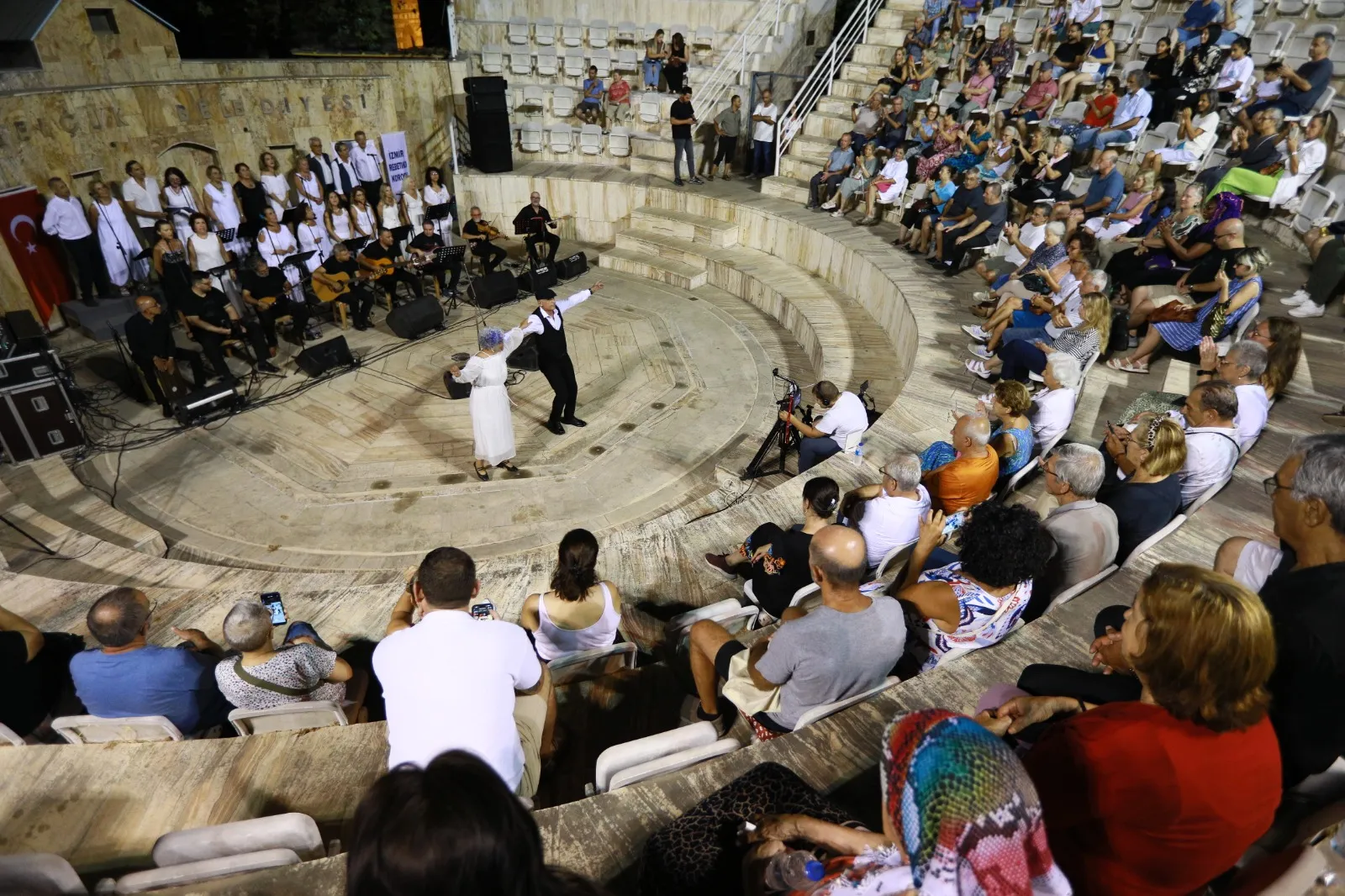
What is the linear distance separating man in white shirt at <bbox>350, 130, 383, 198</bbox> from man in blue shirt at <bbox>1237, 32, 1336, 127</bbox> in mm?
11567

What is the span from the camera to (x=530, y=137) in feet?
43.9

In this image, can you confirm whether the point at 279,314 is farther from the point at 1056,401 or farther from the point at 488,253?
the point at 1056,401

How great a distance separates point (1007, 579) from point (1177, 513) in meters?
1.86

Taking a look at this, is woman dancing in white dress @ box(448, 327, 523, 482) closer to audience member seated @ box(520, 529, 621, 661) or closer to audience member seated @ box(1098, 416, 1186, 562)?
audience member seated @ box(520, 529, 621, 661)

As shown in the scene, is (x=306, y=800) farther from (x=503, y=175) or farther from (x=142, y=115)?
(x=503, y=175)

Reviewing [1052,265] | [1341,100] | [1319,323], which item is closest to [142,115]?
[1052,265]

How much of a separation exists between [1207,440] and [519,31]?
1396 centimetres

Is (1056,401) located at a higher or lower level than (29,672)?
higher

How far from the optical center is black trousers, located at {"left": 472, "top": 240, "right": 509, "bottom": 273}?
34.6 ft

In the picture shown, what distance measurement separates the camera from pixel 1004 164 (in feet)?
29.8

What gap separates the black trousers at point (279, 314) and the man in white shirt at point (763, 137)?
25.1ft

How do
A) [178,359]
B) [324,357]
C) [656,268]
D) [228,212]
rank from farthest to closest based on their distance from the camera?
[656,268] → [228,212] → [324,357] → [178,359]

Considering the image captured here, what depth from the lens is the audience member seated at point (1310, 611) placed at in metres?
1.81

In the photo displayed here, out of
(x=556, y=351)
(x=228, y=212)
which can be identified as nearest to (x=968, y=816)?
(x=556, y=351)
